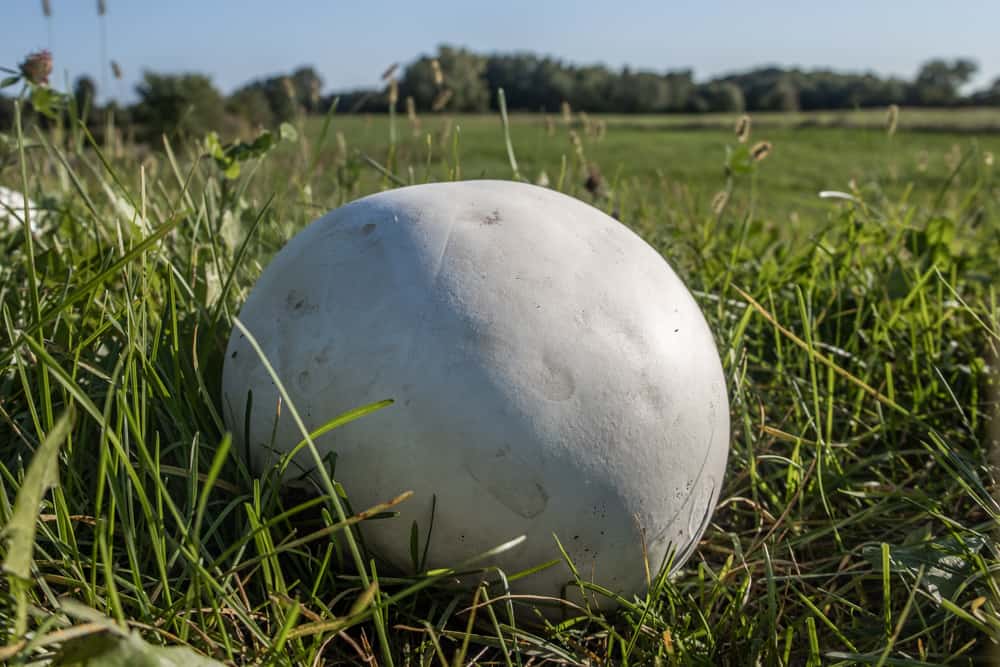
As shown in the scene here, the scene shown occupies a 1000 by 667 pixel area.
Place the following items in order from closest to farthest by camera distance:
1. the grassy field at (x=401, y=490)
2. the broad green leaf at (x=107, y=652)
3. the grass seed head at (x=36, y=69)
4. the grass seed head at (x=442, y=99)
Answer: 1. the broad green leaf at (x=107, y=652)
2. the grassy field at (x=401, y=490)
3. the grass seed head at (x=36, y=69)
4. the grass seed head at (x=442, y=99)

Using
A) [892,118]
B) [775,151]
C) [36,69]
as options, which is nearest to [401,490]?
[36,69]

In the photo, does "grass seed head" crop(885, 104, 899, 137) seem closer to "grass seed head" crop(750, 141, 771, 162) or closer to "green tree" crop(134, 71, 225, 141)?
"grass seed head" crop(750, 141, 771, 162)

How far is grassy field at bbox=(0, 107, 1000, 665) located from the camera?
4.08 feet

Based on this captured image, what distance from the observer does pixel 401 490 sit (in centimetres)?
136

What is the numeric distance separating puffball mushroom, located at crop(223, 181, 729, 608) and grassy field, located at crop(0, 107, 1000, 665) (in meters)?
0.09

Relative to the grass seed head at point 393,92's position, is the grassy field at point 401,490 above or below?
below

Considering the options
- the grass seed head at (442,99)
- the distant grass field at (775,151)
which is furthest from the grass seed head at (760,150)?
the distant grass field at (775,151)

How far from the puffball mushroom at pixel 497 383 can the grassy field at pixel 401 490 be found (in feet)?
0.28

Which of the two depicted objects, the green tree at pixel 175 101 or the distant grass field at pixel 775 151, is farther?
the green tree at pixel 175 101

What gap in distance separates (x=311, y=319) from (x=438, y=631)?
1.83ft

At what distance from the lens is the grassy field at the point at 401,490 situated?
124 centimetres

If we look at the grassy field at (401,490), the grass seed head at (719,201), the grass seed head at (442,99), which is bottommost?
the grassy field at (401,490)

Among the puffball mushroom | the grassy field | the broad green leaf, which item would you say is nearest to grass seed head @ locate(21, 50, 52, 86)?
the grassy field

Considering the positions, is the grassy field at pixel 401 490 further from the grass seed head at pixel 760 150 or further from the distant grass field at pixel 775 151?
the distant grass field at pixel 775 151
